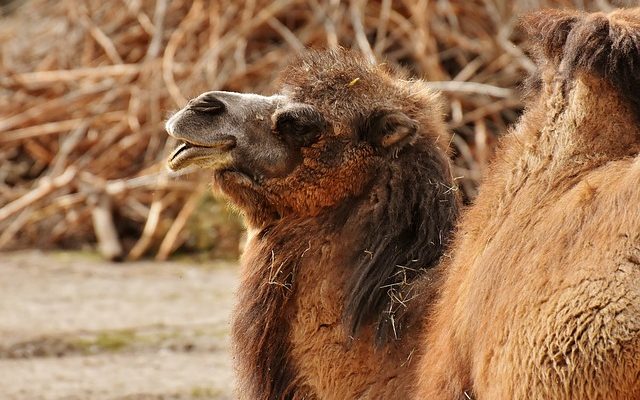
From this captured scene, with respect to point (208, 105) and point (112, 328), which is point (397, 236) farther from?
point (112, 328)

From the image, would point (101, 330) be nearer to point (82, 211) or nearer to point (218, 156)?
point (82, 211)

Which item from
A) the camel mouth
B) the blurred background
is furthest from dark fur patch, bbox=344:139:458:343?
the blurred background

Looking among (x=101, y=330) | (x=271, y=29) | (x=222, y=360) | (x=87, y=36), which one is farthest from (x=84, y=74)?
(x=222, y=360)

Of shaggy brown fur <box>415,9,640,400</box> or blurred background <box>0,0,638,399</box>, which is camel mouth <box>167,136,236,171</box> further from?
blurred background <box>0,0,638,399</box>

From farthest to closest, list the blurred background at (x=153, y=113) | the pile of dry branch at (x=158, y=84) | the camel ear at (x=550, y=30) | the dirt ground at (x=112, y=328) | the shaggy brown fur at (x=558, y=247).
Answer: the pile of dry branch at (x=158, y=84) < the blurred background at (x=153, y=113) < the dirt ground at (x=112, y=328) < the camel ear at (x=550, y=30) < the shaggy brown fur at (x=558, y=247)

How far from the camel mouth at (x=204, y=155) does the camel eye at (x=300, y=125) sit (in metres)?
0.17

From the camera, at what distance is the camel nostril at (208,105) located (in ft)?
12.8

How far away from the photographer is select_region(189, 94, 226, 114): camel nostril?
389 cm

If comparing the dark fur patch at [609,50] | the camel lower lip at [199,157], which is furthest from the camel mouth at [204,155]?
the dark fur patch at [609,50]

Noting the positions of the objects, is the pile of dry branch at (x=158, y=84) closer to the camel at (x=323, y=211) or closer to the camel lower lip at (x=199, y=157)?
the camel at (x=323, y=211)

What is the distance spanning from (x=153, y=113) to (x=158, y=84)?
0.85 ft

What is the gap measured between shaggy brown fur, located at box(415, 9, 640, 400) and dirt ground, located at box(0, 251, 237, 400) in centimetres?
299

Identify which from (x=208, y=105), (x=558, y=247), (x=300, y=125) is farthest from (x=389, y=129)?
(x=558, y=247)

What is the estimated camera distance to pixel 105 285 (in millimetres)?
8711
